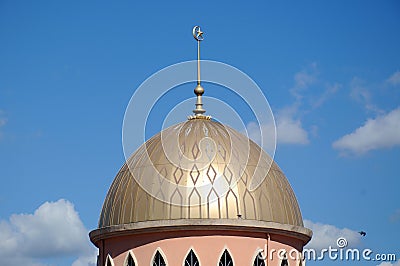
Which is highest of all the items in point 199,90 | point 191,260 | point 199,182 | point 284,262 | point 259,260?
point 199,90

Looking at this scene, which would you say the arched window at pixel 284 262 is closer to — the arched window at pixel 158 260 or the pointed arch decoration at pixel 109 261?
the arched window at pixel 158 260

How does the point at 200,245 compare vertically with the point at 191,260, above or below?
above

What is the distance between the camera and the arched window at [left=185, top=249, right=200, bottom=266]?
37531mm

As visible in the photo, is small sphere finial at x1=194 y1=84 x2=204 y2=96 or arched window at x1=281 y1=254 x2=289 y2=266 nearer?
arched window at x1=281 y1=254 x2=289 y2=266

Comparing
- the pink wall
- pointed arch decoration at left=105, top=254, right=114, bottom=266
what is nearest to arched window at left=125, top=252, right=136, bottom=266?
the pink wall

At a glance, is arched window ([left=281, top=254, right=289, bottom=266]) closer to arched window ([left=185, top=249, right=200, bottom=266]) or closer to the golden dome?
the golden dome

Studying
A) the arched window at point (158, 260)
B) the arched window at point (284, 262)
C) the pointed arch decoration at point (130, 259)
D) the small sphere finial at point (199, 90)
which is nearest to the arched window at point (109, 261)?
the pointed arch decoration at point (130, 259)

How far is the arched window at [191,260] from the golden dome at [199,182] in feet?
4.20

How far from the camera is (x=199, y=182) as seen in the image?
37.8 metres

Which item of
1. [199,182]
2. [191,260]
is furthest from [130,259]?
[199,182]

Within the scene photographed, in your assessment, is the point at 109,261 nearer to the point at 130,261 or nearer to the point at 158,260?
the point at 130,261

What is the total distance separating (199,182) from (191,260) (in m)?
2.60

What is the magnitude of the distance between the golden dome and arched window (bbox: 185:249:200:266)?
1.28 meters

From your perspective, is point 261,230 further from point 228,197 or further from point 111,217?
point 111,217
